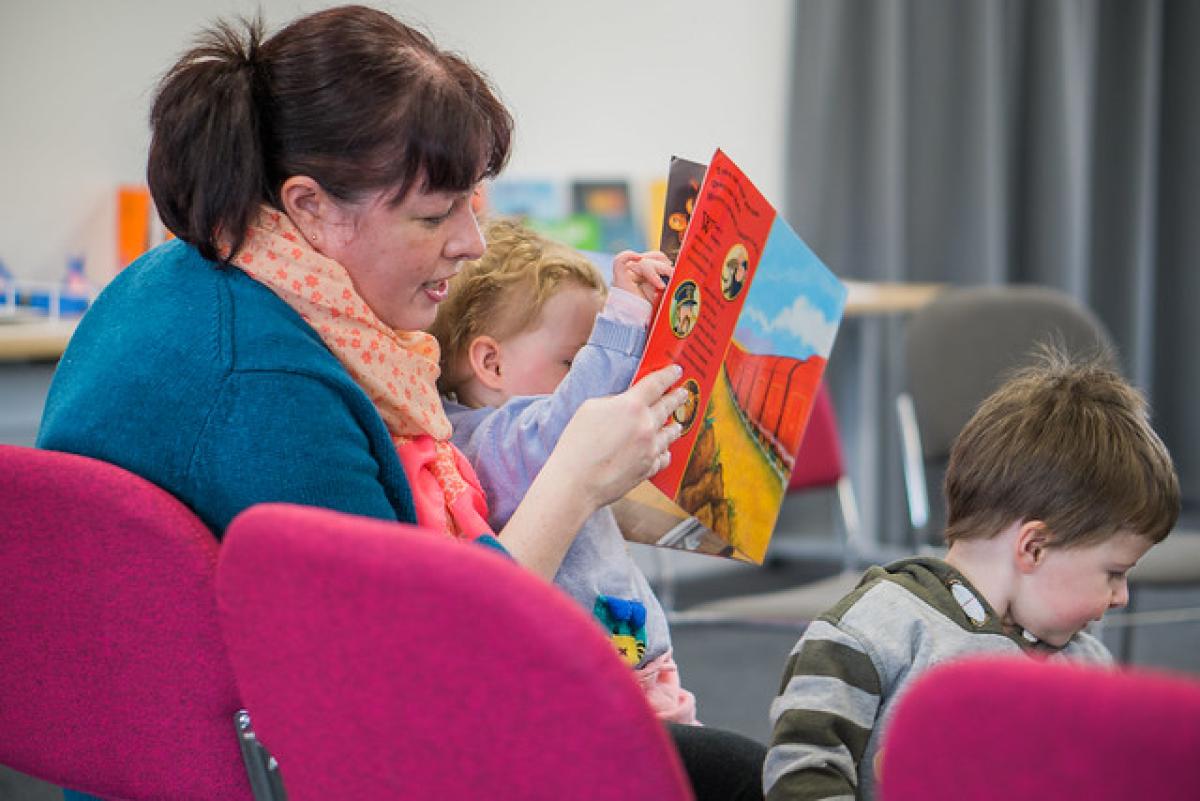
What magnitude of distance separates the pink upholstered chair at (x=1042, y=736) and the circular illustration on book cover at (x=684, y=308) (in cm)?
66

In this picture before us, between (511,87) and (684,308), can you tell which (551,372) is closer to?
(684,308)

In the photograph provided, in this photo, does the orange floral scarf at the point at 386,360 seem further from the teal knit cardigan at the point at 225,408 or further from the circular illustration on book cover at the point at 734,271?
the circular illustration on book cover at the point at 734,271

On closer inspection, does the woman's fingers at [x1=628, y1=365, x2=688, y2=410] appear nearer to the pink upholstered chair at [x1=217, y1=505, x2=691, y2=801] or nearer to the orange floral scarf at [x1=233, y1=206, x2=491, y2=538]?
the orange floral scarf at [x1=233, y1=206, x2=491, y2=538]

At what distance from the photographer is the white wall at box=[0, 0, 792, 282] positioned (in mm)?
3178

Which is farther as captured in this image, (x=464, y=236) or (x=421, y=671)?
(x=464, y=236)

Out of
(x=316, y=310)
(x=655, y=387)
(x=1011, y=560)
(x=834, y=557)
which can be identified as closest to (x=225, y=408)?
(x=316, y=310)

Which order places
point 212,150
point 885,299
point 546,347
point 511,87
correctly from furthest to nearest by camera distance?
1. point 511,87
2. point 885,299
3. point 546,347
4. point 212,150

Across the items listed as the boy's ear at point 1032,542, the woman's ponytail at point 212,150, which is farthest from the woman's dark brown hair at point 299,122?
the boy's ear at point 1032,542

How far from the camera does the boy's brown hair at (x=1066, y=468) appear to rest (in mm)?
1274

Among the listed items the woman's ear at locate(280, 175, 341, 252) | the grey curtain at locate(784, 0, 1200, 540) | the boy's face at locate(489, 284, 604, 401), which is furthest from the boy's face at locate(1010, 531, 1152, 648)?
the grey curtain at locate(784, 0, 1200, 540)

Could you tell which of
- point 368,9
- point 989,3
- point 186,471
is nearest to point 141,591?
point 186,471

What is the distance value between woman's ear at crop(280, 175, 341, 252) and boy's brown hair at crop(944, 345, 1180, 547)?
0.63 m

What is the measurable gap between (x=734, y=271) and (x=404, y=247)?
0.32 meters

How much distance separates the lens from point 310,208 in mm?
1263
